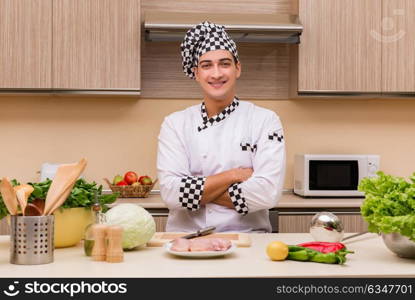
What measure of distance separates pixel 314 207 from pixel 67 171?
1997mm

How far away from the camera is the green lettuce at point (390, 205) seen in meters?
1.63

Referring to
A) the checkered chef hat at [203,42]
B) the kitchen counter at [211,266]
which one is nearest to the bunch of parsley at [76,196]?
the kitchen counter at [211,266]

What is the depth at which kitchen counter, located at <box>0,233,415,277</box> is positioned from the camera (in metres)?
1.51

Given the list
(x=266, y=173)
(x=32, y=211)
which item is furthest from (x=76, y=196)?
(x=266, y=173)

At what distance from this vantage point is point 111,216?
180 cm

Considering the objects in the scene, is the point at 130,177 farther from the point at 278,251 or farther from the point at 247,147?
the point at 278,251

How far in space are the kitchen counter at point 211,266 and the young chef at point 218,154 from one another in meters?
0.64

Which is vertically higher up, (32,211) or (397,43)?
(397,43)

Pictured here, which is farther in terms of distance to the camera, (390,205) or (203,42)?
(203,42)

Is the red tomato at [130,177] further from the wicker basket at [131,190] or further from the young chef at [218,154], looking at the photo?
the young chef at [218,154]

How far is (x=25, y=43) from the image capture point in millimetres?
3555

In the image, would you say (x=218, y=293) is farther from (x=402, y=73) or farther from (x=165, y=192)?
(x=402, y=73)

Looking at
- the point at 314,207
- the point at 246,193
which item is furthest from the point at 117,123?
the point at 246,193

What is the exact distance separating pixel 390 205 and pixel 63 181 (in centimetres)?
90
